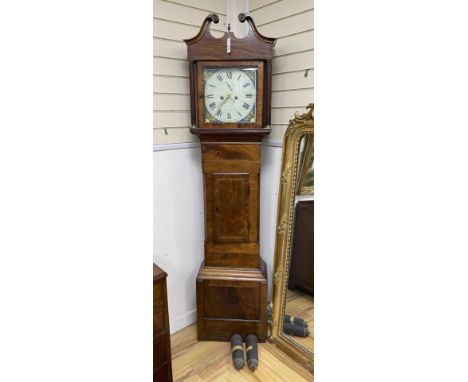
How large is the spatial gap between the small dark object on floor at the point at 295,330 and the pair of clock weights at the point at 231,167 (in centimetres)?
13

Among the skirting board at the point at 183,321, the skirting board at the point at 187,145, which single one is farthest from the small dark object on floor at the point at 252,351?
the skirting board at the point at 187,145

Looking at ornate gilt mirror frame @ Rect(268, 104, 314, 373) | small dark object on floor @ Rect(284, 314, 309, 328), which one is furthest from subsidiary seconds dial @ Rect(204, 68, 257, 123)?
small dark object on floor @ Rect(284, 314, 309, 328)

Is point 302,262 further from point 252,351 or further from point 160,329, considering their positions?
point 160,329

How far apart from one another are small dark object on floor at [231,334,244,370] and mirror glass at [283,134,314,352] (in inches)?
9.8

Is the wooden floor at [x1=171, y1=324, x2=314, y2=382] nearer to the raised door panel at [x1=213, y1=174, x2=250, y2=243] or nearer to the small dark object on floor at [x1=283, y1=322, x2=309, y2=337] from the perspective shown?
the small dark object on floor at [x1=283, y1=322, x2=309, y2=337]

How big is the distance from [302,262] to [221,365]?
2.20 ft

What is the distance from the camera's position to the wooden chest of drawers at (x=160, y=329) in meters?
1.34

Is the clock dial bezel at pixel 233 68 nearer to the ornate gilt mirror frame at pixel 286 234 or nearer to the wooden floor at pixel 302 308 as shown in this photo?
the ornate gilt mirror frame at pixel 286 234
